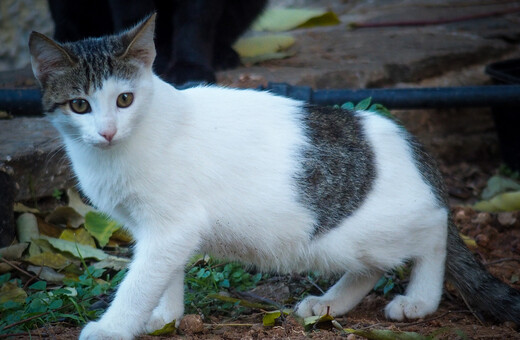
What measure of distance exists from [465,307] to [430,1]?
15.4 ft

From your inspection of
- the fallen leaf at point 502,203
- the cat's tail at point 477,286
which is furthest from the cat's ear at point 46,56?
the fallen leaf at point 502,203

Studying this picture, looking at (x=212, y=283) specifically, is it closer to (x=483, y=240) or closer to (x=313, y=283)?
(x=313, y=283)

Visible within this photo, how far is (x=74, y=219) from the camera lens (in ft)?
10.5

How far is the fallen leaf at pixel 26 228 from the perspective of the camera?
9.86ft

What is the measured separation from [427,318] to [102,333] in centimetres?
114

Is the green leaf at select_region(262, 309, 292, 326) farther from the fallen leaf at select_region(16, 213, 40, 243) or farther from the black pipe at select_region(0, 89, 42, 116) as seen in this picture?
the black pipe at select_region(0, 89, 42, 116)

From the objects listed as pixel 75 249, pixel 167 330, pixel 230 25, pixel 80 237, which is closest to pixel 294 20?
pixel 230 25

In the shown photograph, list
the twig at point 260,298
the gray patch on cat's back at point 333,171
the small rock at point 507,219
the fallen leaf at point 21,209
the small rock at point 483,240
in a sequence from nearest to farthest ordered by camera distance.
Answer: the gray patch on cat's back at point 333,171, the twig at point 260,298, the fallen leaf at point 21,209, the small rock at point 483,240, the small rock at point 507,219

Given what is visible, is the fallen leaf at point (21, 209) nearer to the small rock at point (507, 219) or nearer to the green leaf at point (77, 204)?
the green leaf at point (77, 204)

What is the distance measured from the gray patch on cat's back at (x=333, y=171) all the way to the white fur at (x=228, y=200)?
0.10 ft

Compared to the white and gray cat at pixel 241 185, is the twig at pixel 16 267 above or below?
below

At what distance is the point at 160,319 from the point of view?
7.72 ft

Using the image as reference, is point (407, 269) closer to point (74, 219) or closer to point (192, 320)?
point (192, 320)

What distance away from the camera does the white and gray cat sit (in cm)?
212
